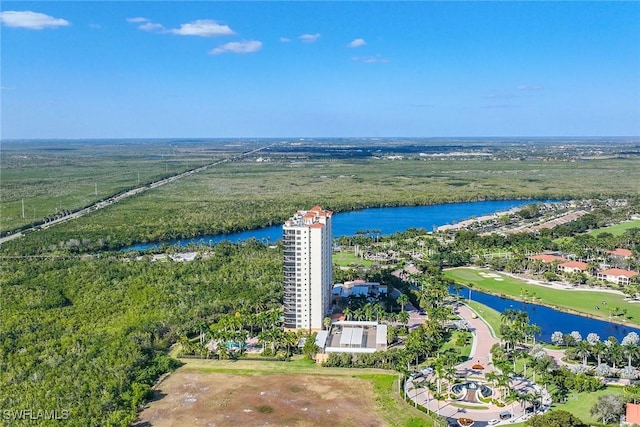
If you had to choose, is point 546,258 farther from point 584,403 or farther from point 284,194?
point 284,194

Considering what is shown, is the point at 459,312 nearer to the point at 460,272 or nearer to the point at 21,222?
the point at 460,272

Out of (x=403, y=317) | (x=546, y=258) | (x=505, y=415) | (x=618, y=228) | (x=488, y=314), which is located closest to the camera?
(x=505, y=415)

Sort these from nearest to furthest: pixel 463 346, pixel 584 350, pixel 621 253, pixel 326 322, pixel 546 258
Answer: pixel 584 350 → pixel 463 346 → pixel 326 322 → pixel 546 258 → pixel 621 253

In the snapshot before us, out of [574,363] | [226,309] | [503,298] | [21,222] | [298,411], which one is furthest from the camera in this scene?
[21,222]

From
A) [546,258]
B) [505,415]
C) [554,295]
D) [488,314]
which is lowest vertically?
[505,415]

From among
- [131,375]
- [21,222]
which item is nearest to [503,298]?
[131,375]

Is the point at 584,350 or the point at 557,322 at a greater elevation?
the point at 584,350

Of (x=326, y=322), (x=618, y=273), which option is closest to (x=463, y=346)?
(x=326, y=322)
